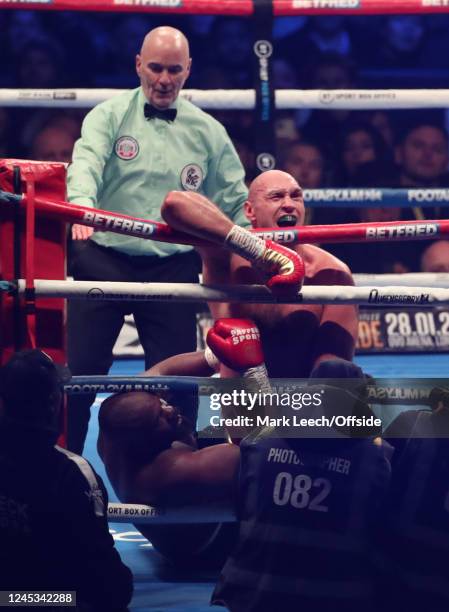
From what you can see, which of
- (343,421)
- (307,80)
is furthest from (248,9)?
(343,421)

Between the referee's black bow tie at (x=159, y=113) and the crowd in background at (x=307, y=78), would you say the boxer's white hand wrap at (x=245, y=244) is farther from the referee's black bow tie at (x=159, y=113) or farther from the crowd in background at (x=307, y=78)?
the crowd in background at (x=307, y=78)

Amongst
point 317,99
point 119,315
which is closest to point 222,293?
point 119,315

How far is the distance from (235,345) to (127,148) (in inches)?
56.1

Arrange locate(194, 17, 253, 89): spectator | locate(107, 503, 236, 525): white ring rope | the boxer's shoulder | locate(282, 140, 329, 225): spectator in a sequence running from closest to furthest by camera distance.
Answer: locate(107, 503, 236, 525): white ring rope → the boxer's shoulder → locate(282, 140, 329, 225): spectator → locate(194, 17, 253, 89): spectator

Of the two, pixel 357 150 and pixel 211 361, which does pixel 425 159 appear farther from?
pixel 211 361

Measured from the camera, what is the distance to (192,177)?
14.3 ft

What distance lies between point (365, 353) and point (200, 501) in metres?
3.55

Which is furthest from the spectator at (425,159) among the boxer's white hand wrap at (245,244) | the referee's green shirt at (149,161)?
the boxer's white hand wrap at (245,244)

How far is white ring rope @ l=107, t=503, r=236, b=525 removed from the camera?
120 inches

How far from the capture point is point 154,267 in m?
4.27

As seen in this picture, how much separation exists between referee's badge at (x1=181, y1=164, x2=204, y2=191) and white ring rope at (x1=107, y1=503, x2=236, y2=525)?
5.20ft

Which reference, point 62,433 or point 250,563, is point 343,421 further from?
point 62,433

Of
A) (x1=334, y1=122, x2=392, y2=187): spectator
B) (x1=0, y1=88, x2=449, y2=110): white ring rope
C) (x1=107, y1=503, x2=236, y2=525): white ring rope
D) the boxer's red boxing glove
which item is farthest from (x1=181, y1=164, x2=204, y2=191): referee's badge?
(x1=334, y1=122, x2=392, y2=187): spectator

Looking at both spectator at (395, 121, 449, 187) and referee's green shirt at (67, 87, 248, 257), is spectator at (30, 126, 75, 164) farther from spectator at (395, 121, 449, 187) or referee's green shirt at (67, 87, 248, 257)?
referee's green shirt at (67, 87, 248, 257)
